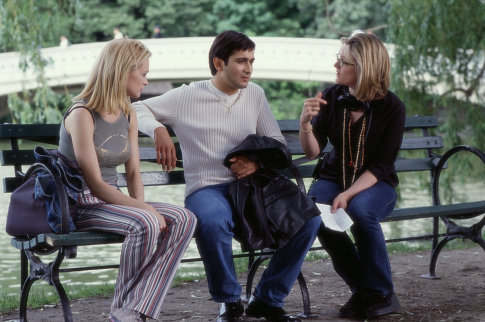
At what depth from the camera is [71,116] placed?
11.3ft

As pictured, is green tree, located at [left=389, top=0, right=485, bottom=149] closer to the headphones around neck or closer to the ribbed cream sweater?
the headphones around neck

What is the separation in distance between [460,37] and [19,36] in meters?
4.32

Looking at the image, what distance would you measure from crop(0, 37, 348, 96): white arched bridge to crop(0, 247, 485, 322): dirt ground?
13898 mm

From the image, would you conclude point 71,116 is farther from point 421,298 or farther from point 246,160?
point 421,298

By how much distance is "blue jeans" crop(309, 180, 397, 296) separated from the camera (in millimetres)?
3885

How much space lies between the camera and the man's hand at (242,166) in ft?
12.4

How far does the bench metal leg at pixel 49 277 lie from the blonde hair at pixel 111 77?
0.57 m

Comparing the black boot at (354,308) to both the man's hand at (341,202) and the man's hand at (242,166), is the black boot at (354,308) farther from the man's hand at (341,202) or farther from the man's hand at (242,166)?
the man's hand at (242,166)

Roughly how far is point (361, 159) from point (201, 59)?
16317 millimetres

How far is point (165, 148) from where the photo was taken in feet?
12.4

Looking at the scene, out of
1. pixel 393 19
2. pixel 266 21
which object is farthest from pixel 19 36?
pixel 266 21

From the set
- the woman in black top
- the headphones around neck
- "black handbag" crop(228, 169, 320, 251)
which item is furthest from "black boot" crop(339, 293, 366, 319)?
the headphones around neck

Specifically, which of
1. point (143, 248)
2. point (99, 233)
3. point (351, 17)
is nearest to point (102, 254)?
point (99, 233)

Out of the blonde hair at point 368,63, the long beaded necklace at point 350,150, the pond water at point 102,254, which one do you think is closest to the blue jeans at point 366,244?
the long beaded necklace at point 350,150
